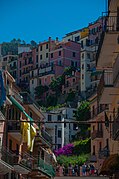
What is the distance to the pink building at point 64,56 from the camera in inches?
4902

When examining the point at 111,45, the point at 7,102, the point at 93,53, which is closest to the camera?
the point at 111,45

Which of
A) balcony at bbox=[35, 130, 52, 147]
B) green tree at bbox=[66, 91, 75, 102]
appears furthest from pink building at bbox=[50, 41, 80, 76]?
balcony at bbox=[35, 130, 52, 147]

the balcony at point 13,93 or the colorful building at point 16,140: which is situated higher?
the balcony at point 13,93

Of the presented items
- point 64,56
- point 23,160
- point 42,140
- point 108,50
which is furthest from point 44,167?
point 64,56

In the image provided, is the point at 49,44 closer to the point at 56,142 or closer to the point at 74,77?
the point at 74,77

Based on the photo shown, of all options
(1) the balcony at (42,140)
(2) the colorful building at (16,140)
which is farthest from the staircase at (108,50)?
(1) the balcony at (42,140)

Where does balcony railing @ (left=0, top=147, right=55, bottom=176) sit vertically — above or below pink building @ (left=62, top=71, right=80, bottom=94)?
below

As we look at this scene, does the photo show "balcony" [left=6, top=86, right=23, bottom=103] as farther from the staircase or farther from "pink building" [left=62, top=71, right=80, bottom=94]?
"pink building" [left=62, top=71, right=80, bottom=94]

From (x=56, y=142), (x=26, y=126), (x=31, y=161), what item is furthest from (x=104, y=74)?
(x=56, y=142)

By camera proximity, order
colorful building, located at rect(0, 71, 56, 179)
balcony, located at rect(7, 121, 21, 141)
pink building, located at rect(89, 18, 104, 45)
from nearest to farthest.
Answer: colorful building, located at rect(0, 71, 56, 179)
balcony, located at rect(7, 121, 21, 141)
pink building, located at rect(89, 18, 104, 45)

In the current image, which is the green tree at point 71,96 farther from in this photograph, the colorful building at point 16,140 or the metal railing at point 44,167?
the metal railing at point 44,167

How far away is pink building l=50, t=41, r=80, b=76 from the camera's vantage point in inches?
4902

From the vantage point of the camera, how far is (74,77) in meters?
119

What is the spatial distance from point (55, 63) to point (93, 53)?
15563 mm
